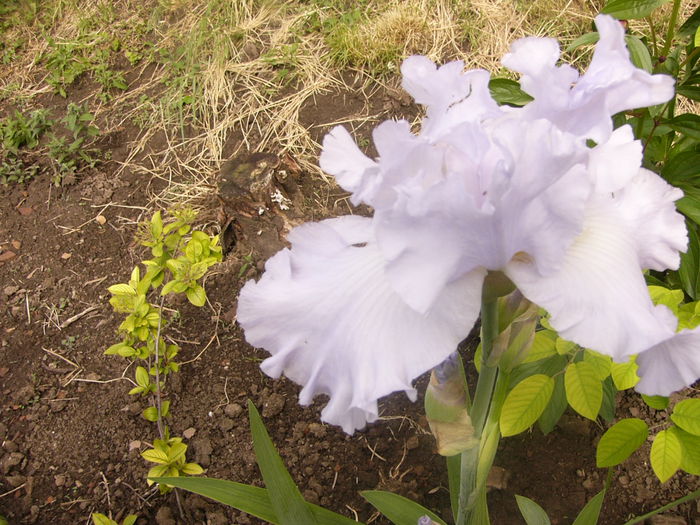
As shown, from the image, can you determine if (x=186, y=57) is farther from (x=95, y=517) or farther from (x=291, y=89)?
(x=95, y=517)

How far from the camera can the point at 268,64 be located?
3.18m

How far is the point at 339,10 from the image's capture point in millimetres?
3342

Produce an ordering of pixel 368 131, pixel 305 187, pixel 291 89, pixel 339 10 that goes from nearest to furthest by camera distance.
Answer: pixel 305 187, pixel 368 131, pixel 291 89, pixel 339 10

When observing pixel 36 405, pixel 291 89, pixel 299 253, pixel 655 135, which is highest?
pixel 299 253

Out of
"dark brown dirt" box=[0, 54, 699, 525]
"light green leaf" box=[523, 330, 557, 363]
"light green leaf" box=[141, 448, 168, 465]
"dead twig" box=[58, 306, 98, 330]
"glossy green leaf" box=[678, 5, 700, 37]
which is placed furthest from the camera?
"dead twig" box=[58, 306, 98, 330]

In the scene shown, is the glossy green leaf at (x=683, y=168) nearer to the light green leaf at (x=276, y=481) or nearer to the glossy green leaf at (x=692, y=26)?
the glossy green leaf at (x=692, y=26)

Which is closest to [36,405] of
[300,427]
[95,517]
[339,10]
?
[95,517]

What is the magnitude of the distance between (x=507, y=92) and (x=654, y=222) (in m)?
0.83

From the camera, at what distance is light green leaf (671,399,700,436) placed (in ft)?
3.51

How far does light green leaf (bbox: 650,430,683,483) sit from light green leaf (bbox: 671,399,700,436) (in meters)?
0.05

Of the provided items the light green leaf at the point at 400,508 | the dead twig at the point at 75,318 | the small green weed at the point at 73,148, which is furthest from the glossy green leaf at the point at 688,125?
the small green weed at the point at 73,148

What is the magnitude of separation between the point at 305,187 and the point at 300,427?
111cm

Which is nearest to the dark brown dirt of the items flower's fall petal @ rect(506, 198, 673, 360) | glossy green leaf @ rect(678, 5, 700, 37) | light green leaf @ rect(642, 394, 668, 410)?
light green leaf @ rect(642, 394, 668, 410)

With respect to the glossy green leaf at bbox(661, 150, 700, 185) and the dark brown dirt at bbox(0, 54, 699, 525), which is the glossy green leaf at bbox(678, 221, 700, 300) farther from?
the dark brown dirt at bbox(0, 54, 699, 525)
